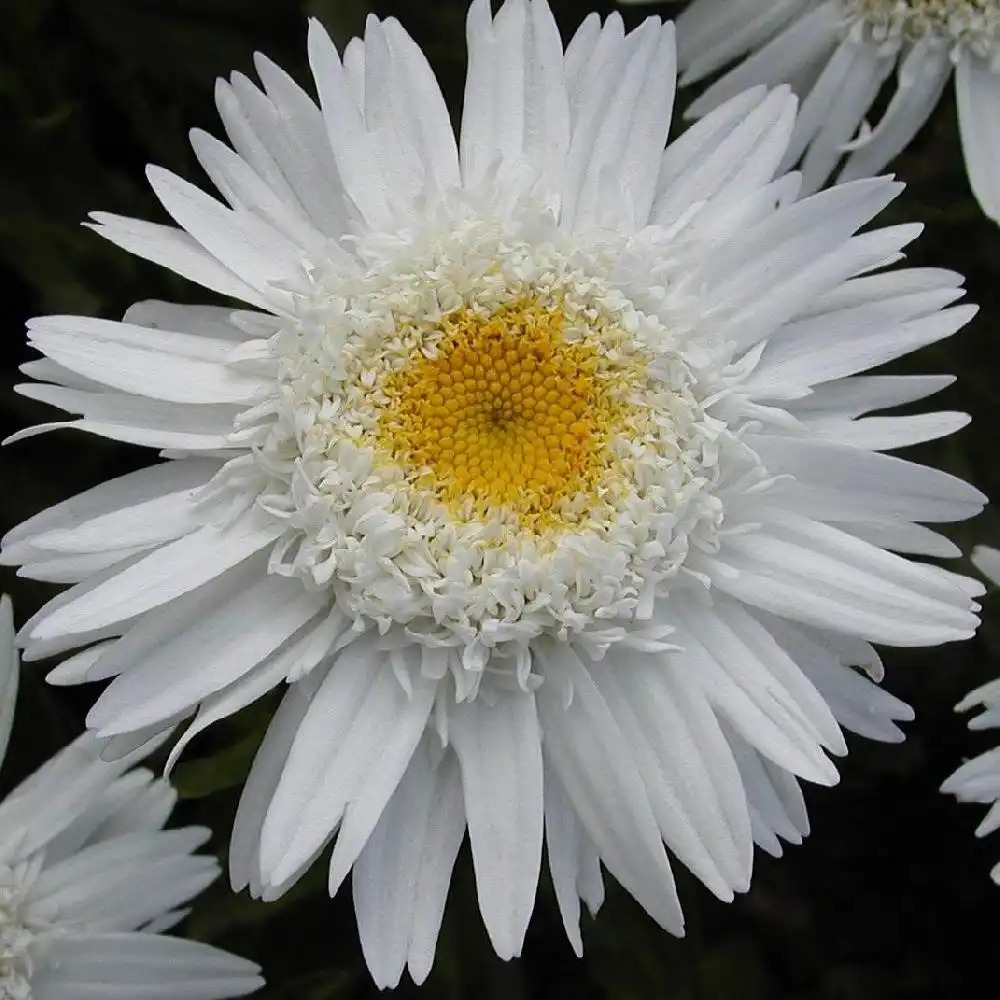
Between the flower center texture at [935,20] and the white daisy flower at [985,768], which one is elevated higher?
the flower center texture at [935,20]

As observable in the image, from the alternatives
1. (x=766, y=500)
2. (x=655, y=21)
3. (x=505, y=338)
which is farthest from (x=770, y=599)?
(x=655, y=21)

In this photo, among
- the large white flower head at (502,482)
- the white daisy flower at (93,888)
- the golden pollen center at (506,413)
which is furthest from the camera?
the white daisy flower at (93,888)

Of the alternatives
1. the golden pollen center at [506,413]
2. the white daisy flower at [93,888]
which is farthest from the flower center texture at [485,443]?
the white daisy flower at [93,888]

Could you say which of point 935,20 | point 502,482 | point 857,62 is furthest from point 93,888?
point 935,20

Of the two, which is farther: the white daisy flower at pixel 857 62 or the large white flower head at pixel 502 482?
the white daisy flower at pixel 857 62

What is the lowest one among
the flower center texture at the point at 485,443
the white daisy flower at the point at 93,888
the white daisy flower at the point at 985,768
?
the white daisy flower at the point at 985,768

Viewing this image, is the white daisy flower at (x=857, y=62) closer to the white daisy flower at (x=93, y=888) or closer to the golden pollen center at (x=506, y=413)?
the golden pollen center at (x=506, y=413)

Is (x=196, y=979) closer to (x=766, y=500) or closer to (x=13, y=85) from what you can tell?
(x=766, y=500)

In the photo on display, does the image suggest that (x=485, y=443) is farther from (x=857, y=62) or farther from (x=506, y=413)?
(x=857, y=62)
